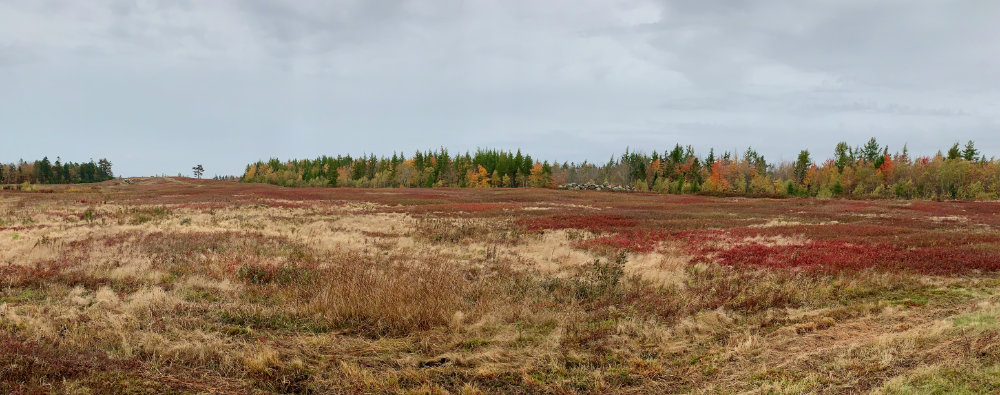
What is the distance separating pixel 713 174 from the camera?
110 meters

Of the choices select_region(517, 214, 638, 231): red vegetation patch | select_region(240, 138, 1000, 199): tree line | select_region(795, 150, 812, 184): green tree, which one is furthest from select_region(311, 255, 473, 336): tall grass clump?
select_region(795, 150, 812, 184): green tree

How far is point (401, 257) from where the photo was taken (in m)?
15.4

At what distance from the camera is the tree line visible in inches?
3157

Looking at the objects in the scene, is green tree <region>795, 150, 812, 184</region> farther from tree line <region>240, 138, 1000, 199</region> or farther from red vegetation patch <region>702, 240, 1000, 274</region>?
red vegetation patch <region>702, 240, 1000, 274</region>

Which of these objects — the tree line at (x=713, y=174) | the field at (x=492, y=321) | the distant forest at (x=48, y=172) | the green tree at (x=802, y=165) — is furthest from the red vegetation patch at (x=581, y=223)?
the distant forest at (x=48, y=172)

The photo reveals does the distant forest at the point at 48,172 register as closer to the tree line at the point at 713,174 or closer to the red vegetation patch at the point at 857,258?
the tree line at the point at 713,174

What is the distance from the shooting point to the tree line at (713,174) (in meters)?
80.2

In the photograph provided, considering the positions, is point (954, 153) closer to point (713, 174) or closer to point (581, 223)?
point (713, 174)

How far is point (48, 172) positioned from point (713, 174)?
175901 mm

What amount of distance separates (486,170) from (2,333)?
110079 mm

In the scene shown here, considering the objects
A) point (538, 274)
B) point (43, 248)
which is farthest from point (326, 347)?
point (43, 248)

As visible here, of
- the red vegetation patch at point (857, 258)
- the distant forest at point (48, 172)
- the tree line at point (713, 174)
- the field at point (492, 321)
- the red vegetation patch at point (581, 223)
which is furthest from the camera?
the distant forest at point (48, 172)

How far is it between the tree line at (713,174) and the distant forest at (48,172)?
2010 inches

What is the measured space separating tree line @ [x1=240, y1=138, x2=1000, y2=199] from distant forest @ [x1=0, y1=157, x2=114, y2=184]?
5105 cm
